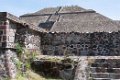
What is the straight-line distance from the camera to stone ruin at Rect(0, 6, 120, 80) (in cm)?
1384

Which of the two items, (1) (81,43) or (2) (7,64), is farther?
(1) (81,43)

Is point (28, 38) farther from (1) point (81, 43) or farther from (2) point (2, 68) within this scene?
(1) point (81, 43)

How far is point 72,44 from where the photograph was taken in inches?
694

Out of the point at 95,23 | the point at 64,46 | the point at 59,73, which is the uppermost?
the point at 95,23

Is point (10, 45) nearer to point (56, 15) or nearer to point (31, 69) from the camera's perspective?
point (31, 69)

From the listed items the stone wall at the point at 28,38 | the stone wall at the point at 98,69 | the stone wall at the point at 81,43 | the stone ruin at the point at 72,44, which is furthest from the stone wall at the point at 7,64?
the stone wall at the point at 81,43

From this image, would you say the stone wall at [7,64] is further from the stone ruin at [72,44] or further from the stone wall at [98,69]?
the stone wall at [98,69]

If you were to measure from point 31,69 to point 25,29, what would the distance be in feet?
6.54

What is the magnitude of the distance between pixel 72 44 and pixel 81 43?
0.45 metres

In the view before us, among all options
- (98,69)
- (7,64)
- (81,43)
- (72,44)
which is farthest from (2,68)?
(81,43)

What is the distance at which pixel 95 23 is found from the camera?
23344 mm

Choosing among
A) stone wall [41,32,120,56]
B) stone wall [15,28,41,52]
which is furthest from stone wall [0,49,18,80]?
stone wall [41,32,120,56]

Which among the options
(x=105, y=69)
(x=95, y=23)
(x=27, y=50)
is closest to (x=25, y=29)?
(x=27, y=50)

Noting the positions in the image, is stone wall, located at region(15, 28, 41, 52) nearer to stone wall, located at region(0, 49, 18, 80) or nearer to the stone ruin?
the stone ruin
